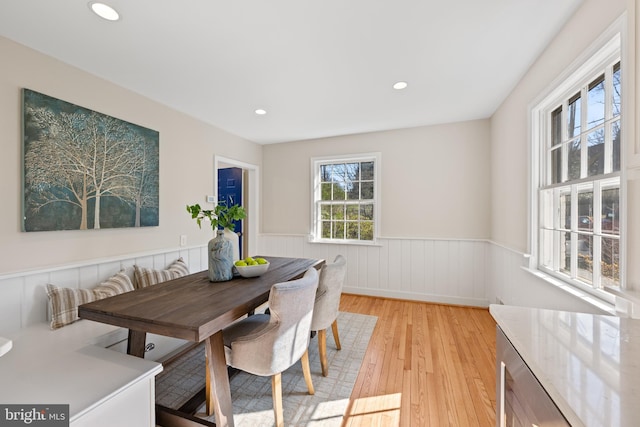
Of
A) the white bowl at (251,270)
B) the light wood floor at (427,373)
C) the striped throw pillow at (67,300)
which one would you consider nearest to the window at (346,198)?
the light wood floor at (427,373)

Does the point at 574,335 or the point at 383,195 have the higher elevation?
the point at 383,195

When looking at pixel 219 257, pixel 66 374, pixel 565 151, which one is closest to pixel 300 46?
pixel 219 257

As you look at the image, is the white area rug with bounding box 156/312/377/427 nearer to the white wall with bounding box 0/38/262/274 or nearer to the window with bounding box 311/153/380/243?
the white wall with bounding box 0/38/262/274

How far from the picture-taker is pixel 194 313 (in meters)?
1.27

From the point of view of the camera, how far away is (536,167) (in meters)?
2.20

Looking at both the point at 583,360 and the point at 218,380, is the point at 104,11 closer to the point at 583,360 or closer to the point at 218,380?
the point at 218,380

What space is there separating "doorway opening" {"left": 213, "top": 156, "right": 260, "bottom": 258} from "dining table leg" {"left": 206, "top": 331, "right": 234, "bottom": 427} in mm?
3299

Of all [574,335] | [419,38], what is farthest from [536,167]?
[574,335]

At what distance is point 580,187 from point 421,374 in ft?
5.66

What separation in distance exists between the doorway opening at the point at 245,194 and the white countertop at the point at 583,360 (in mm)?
4049

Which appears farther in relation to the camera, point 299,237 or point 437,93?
point 299,237

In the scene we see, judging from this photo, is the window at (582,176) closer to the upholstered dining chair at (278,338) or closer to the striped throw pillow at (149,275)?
the upholstered dining chair at (278,338)

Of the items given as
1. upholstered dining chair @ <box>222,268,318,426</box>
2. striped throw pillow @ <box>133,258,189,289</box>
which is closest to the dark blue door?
striped throw pillow @ <box>133,258,189,289</box>

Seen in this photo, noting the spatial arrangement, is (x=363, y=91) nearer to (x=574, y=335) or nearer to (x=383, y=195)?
(x=383, y=195)
